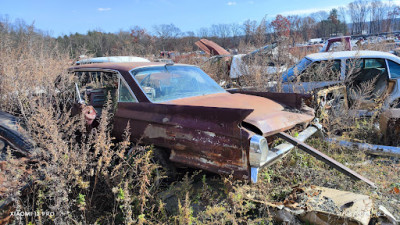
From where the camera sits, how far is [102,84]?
16.4ft

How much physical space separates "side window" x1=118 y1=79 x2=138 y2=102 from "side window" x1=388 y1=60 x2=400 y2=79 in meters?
5.43

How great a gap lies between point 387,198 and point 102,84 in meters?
4.65

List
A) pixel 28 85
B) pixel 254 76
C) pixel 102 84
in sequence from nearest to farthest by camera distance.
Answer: pixel 28 85 < pixel 102 84 < pixel 254 76

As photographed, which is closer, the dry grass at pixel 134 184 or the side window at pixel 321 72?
the dry grass at pixel 134 184

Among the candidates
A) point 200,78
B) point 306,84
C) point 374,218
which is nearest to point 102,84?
point 200,78

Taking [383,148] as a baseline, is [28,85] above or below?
above

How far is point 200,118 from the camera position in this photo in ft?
8.67

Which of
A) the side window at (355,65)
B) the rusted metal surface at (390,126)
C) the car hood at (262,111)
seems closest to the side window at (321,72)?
the side window at (355,65)

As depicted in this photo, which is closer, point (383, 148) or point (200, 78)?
point (383, 148)

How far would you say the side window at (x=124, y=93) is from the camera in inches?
132

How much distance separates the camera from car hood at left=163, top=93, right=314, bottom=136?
8.73 feet

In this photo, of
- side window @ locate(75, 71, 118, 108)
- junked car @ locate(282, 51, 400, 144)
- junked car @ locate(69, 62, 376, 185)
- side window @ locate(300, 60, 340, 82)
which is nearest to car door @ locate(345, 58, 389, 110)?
junked car @ locate(282, 51, 400, 144)

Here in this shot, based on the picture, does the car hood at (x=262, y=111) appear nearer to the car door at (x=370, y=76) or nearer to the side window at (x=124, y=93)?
the side window at (x=124, y=93)

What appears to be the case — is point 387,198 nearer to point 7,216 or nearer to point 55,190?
point 55,190
